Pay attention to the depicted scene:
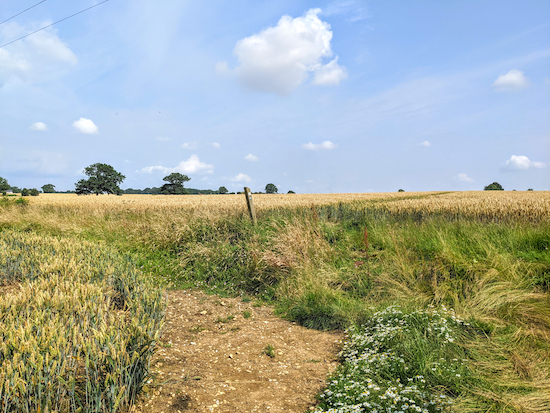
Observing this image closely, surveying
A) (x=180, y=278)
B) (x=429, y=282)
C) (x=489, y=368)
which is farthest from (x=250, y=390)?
(x=180, y=278)

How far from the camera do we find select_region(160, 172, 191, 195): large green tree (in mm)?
75144

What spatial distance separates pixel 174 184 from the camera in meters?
75.6

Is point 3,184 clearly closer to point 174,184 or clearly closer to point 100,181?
point 100,181

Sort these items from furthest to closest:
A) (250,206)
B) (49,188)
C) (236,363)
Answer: (49,188) → (250,206) → (236,363)

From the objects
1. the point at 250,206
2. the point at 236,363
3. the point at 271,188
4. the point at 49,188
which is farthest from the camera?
the point at 49,188

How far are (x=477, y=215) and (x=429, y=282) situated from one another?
490 cm

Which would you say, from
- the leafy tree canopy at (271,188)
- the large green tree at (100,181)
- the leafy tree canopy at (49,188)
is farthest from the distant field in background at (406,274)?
the leafy tree canopy at (49,188)

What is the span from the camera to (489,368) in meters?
3.78

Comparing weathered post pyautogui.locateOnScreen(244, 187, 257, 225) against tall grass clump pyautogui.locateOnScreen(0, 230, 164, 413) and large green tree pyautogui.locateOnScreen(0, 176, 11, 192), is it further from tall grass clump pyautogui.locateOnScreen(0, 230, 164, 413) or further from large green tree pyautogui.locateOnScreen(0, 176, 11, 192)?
large green tree pyautogui.locateOnScreen(0, 176, 11, 192)

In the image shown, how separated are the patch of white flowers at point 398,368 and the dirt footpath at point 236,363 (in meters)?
0.41

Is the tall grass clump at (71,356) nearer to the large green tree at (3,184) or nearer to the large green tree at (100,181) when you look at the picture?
the large green tree at (100,181)

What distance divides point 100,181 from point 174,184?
1615 cm

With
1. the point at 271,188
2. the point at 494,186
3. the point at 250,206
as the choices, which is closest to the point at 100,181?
the point at 271,188

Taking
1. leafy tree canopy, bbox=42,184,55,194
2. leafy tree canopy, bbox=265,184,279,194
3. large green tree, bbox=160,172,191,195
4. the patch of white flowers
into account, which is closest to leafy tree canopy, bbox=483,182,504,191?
leafy tree canopy, bbox=265,184,279,194
